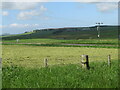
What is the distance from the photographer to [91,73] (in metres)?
13.8

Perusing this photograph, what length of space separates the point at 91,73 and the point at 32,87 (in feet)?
15.4

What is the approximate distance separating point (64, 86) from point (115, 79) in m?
3.40

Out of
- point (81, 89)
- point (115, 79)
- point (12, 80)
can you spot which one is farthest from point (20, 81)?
point (115, 79)

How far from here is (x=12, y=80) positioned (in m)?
12.6

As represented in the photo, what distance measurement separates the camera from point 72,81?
1157 cm

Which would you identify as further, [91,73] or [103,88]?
[91,73]

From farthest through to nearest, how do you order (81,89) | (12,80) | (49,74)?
(49,74)
(12,80)
(81,89)

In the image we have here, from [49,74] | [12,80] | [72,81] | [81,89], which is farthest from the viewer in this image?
[49,74]

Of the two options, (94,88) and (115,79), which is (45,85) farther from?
(115,79)

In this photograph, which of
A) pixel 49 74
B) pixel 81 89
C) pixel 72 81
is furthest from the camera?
pixel 49 74

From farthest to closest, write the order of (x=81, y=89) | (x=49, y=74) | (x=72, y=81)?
(x=49, y=74), (x=72, y=81), (x=81, y=89)

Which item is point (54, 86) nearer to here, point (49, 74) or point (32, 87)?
point (32, 87)

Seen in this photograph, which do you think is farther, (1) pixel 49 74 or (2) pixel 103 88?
(1) pixel 49 74

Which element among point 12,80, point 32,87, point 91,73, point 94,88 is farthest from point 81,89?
point 12,80
